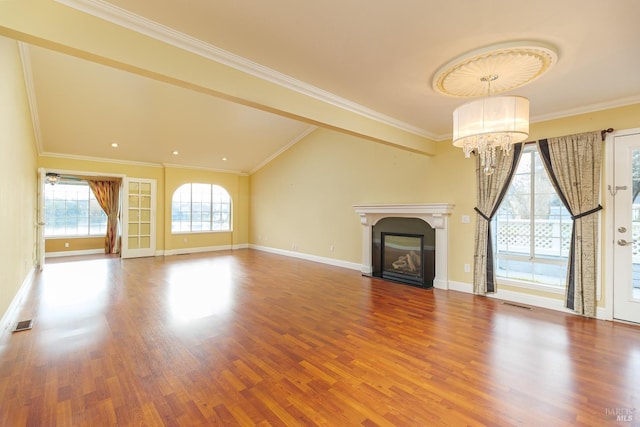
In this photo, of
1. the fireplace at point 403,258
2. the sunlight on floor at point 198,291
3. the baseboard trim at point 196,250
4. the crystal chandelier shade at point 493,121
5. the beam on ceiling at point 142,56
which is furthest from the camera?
the baseboard trim at point 196,250

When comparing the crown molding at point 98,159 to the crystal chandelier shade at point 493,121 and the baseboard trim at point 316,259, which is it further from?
the crystal chandelier shade at point 493,121

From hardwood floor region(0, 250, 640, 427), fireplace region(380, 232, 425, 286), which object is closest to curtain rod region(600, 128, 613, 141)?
hardwood floor region(0, 250, 640, 427)

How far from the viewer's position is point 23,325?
309 cm

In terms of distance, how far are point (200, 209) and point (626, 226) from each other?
30.7ft

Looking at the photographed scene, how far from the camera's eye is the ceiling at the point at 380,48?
6.12 ft

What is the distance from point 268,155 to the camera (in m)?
Answer: 8.57

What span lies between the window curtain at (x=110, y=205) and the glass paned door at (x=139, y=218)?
150cm

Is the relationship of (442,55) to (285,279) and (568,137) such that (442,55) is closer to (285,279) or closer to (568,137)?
(568,137)

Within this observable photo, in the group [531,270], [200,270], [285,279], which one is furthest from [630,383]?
[200,270]

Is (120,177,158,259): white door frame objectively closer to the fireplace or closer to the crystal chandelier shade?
the fireplace

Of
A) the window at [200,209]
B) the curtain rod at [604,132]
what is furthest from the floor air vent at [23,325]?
the curtain rod at [604,132]

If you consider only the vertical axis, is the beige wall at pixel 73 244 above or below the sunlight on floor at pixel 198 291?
above

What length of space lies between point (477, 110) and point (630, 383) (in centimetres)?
241

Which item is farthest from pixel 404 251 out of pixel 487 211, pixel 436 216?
pixel 487 211
